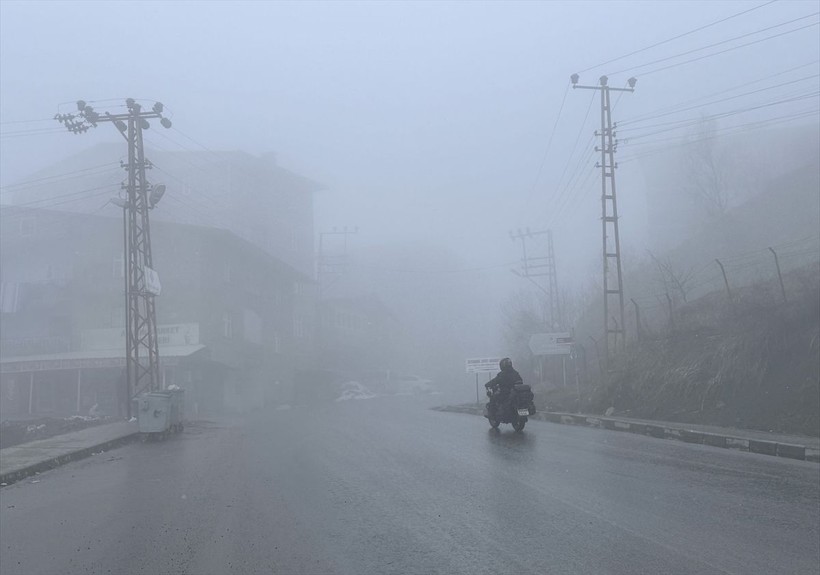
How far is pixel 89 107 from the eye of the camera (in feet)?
98.0

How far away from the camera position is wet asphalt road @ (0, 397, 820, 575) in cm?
628

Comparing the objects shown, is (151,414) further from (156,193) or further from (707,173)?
(707,173)

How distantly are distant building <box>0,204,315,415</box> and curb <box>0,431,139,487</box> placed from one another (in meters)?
21.4

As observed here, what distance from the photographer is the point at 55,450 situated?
17250mm

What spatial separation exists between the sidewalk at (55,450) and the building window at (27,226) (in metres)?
27.6

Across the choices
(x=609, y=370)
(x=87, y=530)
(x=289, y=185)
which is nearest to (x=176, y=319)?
(x=609, y=370)

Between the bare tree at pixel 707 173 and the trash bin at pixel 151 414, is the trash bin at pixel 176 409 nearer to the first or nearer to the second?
the trash bin at pixel 151 414

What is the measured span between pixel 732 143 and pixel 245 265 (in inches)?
1427

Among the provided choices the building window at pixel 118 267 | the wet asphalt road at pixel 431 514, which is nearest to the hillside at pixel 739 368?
the wet asphalt road at pixel 431 514

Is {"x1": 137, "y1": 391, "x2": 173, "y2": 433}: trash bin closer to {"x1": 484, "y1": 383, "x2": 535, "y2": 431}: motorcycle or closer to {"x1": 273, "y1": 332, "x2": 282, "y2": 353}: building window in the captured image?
{"x1": 484, "y1": 383, "x2": 535, "y2": 431}: motorcycle

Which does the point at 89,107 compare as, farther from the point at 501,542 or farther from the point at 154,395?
the point at 501,542

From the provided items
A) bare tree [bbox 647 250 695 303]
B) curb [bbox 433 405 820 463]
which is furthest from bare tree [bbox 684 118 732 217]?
curb [bbox 433 405 820 463]

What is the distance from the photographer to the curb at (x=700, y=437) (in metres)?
12.7

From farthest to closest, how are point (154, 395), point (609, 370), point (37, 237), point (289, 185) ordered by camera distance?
1. point (289, 185)
2. point (37, 237)
3. point (609, 370)
4. point (154, 395)
